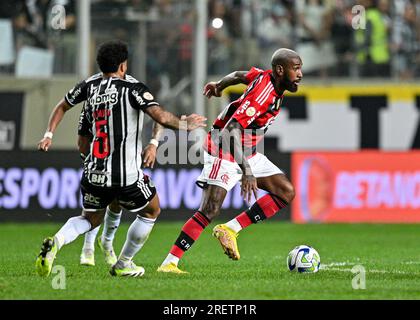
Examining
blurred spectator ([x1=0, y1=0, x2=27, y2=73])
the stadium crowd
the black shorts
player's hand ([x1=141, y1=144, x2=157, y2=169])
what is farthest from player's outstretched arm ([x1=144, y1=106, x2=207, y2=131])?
blurred spectator ([x1=0, y1=0, x2=27, y2=73])

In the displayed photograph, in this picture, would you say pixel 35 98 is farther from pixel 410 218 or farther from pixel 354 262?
pixel 354 262

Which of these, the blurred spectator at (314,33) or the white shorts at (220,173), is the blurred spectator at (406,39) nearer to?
the blurred spectator at (314,33)

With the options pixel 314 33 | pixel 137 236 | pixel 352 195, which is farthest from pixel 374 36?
pixel 137 236

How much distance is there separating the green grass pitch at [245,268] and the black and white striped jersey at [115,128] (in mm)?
905

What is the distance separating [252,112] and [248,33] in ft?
31.9

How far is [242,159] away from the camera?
9539 millimetres

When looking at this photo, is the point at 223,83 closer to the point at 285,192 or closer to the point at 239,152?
the point at 239,152

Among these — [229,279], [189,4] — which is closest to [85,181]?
[229,279]

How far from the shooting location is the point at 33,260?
1095cm

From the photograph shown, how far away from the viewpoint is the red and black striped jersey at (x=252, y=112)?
31.8 feet

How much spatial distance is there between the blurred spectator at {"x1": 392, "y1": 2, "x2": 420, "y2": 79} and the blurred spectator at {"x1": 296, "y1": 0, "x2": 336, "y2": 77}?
4.01 feet

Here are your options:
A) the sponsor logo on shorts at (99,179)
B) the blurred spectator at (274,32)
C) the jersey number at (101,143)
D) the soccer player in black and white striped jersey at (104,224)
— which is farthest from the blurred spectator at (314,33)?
the sponsor logo on shorts at (99,179)

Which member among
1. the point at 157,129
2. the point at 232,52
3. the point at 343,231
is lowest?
the point at 343,231
